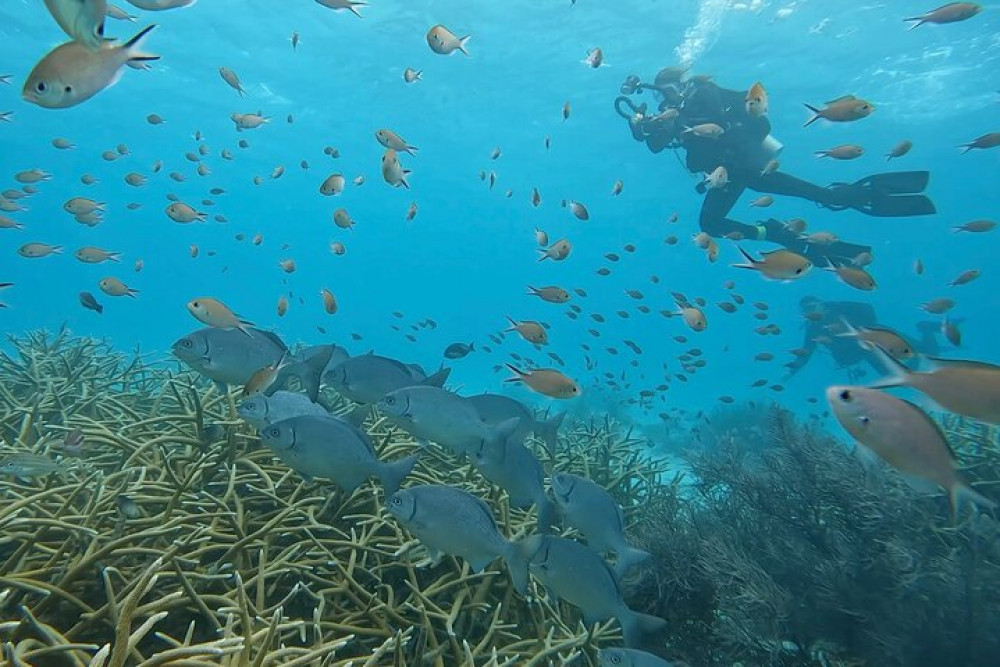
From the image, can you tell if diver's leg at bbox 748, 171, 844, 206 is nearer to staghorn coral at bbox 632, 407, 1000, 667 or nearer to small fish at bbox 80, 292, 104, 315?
staghorn coral at bbox 632, 407, 1000, 667

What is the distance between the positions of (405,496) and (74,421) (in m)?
3.72

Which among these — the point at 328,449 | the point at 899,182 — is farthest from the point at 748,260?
the point at 899,182

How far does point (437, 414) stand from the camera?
3.95 metres

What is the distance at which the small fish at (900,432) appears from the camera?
8.02 feet

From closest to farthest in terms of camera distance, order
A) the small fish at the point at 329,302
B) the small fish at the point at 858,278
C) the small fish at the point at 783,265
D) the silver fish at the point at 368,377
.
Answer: the silver fish at the point at 368,377 < the small fish at the point at 783,265 < the small fish at the point at 858,278 < the small fish at the point at 329,302

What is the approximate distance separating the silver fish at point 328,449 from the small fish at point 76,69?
1.98 m

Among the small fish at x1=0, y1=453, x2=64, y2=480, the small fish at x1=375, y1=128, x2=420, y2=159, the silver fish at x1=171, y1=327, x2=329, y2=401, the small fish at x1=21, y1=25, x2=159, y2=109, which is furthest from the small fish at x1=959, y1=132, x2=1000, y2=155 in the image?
the small fish at x1=0, y1=453, x2=64, y2=480

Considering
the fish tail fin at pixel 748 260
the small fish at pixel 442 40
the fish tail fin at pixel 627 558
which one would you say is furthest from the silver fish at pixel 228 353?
the small fish at pixel 442 40

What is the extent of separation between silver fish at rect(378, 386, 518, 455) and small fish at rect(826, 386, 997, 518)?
226cm

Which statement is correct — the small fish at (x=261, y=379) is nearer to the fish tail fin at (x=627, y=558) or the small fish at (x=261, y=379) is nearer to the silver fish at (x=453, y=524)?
the silver fish at (x=453, y=524)

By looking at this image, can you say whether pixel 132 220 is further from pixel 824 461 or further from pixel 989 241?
pixel 989 241

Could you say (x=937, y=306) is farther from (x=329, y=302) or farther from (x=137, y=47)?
(x=137, y=47)

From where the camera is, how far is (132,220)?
3179 inches

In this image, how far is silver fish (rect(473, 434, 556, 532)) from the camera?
12.3 ft
